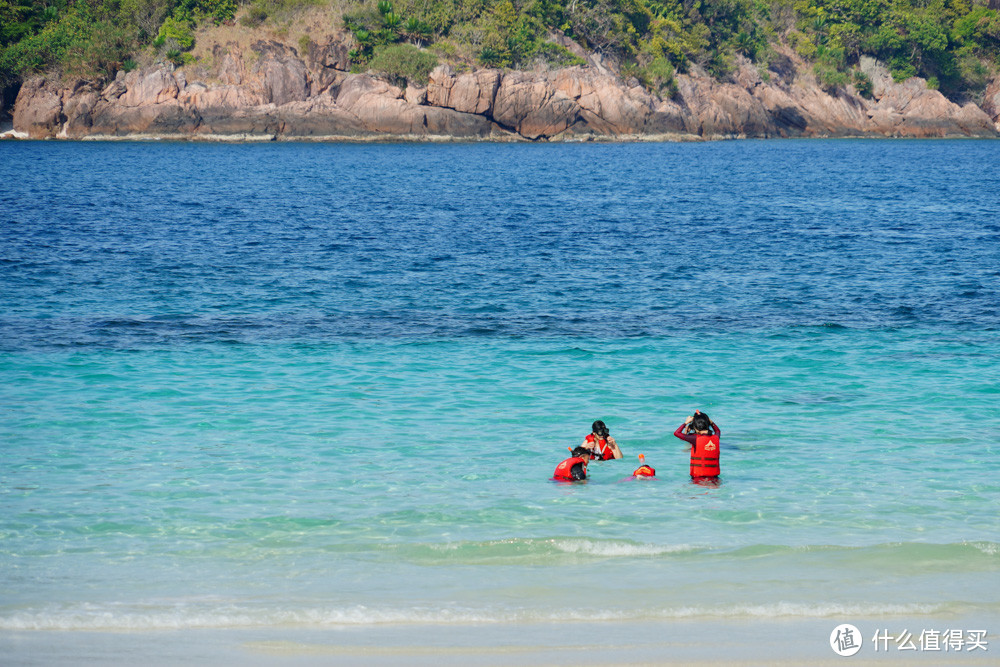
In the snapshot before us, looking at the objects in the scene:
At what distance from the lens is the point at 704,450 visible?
510 inches

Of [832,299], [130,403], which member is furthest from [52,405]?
[832,299]

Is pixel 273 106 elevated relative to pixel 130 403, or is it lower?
elevated

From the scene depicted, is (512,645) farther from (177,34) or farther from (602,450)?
(177,34)

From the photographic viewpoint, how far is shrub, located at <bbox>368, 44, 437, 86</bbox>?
382 feet

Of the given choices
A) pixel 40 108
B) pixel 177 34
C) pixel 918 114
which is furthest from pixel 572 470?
pixel 918 114

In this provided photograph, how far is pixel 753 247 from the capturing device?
123 feet

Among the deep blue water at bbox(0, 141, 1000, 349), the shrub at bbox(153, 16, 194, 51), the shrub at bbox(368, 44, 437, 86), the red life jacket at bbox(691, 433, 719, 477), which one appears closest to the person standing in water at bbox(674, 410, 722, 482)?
the red life jacket at bbox(691, 433, 719, 477)

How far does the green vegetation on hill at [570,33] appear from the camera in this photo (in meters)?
122

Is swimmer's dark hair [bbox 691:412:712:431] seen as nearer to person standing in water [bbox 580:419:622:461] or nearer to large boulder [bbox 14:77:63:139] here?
person standing in water [bbox 580:419:622:461]

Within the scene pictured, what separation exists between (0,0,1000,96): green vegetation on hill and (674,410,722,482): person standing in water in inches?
4306

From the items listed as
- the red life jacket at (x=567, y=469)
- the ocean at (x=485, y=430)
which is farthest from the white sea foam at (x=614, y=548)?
the red life jacket at (x=567, y=469)

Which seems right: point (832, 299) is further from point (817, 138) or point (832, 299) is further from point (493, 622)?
point (817, 138)

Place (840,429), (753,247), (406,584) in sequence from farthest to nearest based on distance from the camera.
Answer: (753,247) < (840,429) < (406,584)

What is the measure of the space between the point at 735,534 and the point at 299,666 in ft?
18.1
